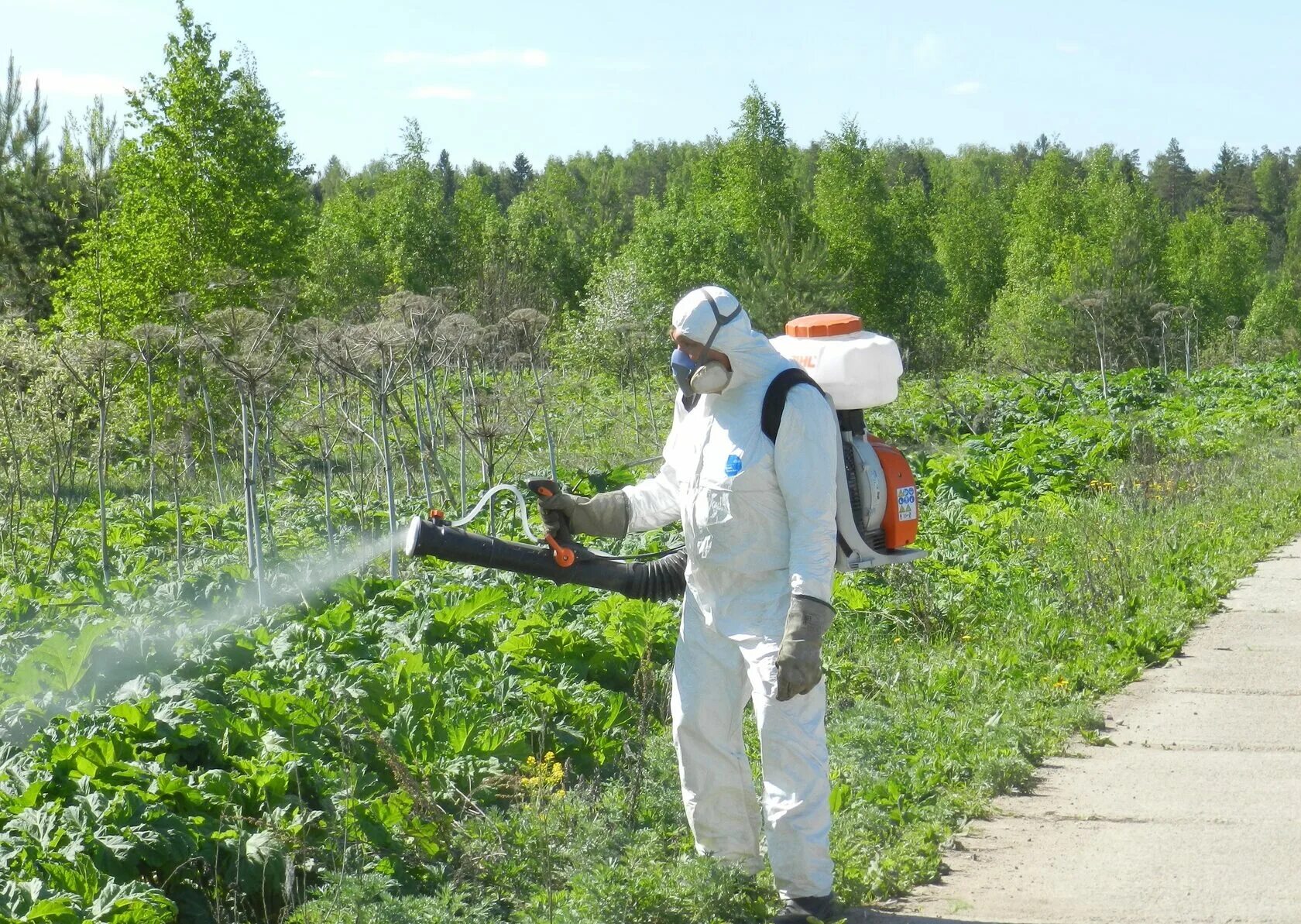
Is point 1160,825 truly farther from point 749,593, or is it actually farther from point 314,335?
point 314,335

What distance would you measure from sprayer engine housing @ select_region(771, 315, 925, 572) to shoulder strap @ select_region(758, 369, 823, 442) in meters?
0.20

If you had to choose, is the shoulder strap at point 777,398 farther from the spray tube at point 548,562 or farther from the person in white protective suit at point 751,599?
the spray tube at point 548,562

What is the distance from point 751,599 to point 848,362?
825 mm

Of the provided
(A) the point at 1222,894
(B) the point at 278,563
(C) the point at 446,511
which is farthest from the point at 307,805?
(C) the point at 446,511

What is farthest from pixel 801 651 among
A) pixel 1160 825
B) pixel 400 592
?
pixel 400 592

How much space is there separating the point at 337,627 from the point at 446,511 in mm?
6408

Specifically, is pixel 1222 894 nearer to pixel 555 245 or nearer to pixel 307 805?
pixel 307 805

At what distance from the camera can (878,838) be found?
5.20 meters

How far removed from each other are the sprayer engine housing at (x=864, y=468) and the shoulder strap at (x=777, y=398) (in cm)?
20

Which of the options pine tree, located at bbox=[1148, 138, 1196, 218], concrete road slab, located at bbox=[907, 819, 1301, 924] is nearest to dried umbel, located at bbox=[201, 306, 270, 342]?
concrete road slab, located at bbox=[907, 819, 1301, 924]

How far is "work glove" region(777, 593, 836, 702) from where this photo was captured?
4.04 m

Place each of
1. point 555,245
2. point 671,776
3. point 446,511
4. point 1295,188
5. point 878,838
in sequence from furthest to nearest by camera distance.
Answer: point 1295,188 → point 555,245 → point 446,511 → point 671,776 → point 878,838

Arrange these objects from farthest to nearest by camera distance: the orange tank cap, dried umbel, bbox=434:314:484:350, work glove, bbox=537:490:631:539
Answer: dried umbel, bbox=434:314:484:350
work glove, bbox=537:490:631:539
the orange tank cap

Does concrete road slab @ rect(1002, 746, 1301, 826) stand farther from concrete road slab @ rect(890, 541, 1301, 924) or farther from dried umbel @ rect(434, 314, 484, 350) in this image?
dried umbel @ rect(434, 314, 484, 350)
